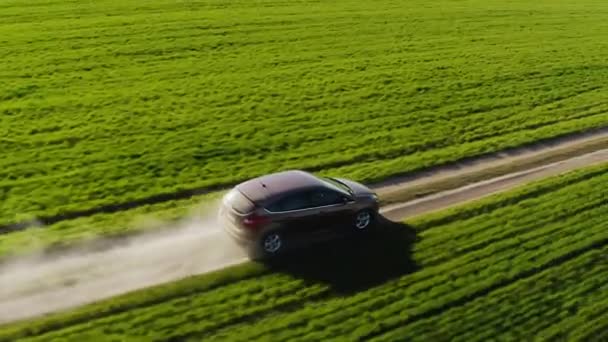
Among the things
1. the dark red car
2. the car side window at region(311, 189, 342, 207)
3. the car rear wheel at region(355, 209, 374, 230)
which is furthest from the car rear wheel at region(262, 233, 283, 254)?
the car rear wheel at region(355, 209, 374, 230)

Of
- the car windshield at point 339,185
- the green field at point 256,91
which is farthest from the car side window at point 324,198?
the green field at point 256,91

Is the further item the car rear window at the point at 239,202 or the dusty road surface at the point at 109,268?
the car rear window at the point at 239,202

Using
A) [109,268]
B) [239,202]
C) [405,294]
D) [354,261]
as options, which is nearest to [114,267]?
[109,268]

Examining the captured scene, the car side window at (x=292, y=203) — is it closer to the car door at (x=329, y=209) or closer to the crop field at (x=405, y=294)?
the car door at (x=329, y=209)

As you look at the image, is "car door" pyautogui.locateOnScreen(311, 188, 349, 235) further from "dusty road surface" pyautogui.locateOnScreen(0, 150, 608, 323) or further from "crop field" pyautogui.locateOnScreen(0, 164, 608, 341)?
"dusty road surface" pyautogui.locateOnScreen(0, 150, 608, 323)

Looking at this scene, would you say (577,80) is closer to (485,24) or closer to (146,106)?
(485,24)

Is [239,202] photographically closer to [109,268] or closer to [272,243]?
[272,243]
